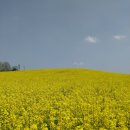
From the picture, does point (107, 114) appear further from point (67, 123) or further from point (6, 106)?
point (6, 106)

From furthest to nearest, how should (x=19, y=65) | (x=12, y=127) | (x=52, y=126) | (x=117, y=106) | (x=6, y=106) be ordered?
(x=19, y=65)
(x=6, y=106)
(x=117, y=106)
(x=12, y=127)
(x=52, y=126)

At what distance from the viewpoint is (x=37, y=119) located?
348 inches

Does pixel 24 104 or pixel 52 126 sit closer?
pixel 52 126

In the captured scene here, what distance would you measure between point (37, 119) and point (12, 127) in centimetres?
62

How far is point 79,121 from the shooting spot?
8.80m

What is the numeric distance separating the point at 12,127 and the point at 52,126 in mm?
1122

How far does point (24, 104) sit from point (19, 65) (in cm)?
6861

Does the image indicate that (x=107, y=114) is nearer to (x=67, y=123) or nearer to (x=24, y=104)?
(x=67, y=123)

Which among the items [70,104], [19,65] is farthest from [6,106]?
[19,65]

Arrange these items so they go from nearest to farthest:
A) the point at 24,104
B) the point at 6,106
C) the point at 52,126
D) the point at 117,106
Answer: the point at 52,126 → the point at 117,106 → the point at 6,106 → the point at 24,104

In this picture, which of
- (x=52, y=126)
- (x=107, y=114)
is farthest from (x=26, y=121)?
(x=107, y=114)

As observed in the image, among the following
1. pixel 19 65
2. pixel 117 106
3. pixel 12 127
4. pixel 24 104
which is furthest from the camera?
pixel 19 65

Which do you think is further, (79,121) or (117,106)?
(117,106)

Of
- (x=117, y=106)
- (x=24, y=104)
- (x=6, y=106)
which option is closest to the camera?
(x=117, y=106)
